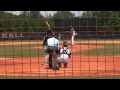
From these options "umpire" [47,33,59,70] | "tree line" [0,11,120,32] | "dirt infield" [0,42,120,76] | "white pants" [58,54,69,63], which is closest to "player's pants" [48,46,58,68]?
"umpire" [47,33,59,70]

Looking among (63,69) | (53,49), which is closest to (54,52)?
(53,49)

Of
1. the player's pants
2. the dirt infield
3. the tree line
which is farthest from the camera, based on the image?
the player's pants

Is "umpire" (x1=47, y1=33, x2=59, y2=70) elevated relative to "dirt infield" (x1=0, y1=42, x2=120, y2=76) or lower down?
elevated

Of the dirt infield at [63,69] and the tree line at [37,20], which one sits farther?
the dirt infield at [63,69]

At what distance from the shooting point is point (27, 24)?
245 inches

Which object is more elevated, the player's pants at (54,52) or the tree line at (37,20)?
the tree line at (37,20)

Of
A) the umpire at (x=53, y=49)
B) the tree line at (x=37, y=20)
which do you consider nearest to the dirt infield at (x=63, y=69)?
the umpire at (x=53, y=49)

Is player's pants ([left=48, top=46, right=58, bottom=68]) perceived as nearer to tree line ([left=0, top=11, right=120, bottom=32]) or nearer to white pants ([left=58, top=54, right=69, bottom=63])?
white pants ([left=58, top=54, right=69, bottom=63])

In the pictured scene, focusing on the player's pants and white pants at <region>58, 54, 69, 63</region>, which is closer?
the player's pants

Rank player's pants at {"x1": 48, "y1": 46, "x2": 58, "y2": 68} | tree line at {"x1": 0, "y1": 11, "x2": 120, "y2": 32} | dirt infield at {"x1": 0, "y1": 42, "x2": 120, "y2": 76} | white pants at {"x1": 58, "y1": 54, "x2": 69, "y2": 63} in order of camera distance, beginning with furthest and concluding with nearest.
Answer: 1. white pants at {"x1": 58, "y1": 54, "x2": 69, "y2": 63}
2. player's pants at {"x1": 48, "y1": 46, "x2": 58, "y2": 68}
3. dirt infield at {"x1": 0, "y1": 42, "x2": 120, "y2": 76}
4. tree line at {"x1": 0, "y1": 11, "x2": 120, "y2": 32}

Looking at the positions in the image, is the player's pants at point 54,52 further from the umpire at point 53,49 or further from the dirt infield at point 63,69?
the dirt infield at point 63,69
